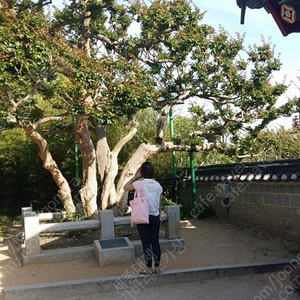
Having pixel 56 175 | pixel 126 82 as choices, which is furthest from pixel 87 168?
pixel 126 82

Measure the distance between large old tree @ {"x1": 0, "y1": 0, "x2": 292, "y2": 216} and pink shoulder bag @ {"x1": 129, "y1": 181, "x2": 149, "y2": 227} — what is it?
7.73 ft

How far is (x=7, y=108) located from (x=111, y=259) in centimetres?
312

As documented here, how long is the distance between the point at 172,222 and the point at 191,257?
2.60ft

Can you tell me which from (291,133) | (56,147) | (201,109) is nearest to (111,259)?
(201,109)

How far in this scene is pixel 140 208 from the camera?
5656 mm

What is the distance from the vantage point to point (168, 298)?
5.32 m

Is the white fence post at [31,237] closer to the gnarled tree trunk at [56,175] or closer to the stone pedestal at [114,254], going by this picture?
the stone pedestal at [114,254]

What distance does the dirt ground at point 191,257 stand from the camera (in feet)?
20.3

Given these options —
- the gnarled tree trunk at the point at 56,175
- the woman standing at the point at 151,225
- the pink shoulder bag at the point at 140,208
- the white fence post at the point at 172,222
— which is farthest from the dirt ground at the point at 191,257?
the gnarled tree trunk at the point at 56,175

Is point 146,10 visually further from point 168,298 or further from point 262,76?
point 168,298

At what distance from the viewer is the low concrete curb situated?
5.50m

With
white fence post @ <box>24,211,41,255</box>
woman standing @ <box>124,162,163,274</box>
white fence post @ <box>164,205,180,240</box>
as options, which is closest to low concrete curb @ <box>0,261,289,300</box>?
woman standing @ <box>124,162,163,274</box>

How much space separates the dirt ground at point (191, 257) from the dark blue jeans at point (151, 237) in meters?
0.54

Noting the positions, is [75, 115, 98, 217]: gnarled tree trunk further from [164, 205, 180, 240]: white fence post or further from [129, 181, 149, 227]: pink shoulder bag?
[129, 181, 149, 227]: pink shoulder bag
